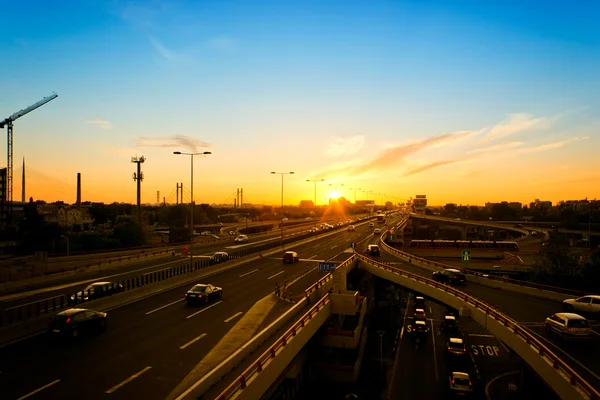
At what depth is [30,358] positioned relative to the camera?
15977 mm

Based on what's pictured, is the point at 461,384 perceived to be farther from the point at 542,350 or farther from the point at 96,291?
the point at 96,291

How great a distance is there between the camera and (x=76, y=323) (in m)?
18.8

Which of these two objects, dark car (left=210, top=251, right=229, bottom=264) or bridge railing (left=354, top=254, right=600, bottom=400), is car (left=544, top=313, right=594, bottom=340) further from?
dark car (left=210, top=251, right=229, bottom=264)

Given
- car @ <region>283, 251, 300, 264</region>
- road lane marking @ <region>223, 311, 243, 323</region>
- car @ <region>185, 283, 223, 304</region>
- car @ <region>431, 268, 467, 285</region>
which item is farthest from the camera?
car @ <region>283, 251, 300, 264</region>

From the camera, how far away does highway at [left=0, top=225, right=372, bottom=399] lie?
44.7 feet

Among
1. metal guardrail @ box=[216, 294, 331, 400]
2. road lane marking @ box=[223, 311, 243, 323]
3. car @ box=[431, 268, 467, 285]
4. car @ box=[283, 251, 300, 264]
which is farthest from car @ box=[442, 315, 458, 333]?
road lane marking @ box=[223, 311, 243, 323]

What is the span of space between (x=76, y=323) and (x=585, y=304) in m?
31.0

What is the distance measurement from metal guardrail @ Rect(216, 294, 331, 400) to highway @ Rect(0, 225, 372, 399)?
2.29 metres

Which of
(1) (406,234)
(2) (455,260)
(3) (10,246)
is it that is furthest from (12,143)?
(2) (455,260)

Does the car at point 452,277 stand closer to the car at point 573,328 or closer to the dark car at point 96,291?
the car at point 573,328

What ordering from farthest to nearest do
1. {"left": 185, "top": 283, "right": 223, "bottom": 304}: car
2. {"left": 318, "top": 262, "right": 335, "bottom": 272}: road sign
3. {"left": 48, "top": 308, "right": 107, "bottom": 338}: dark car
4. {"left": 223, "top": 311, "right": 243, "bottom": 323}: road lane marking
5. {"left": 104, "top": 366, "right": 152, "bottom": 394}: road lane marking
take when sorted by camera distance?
{"left": 318, "top": 262, "right": 335, "bottom": 272}: road sign, {"left": 185, "top": 283, "right": 223, "bottom": 304}: car, {"left": 223, "top": 311, "right": 243, "bottom": 323}: road lane marking, {"left": 48, "top": 308, "right": 107, "bottom": 338}: dark car, {"left": 104, "top": 366, "right": 152, "bottom": 394}: road lane marking

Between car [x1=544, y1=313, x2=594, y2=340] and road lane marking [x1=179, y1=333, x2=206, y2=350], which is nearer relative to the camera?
road lane marking [x1=179, y1=333, x2=206, y2=350]

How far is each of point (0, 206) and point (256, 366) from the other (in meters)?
116

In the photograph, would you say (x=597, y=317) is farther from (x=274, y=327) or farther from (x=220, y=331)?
(x=220, y=331)
